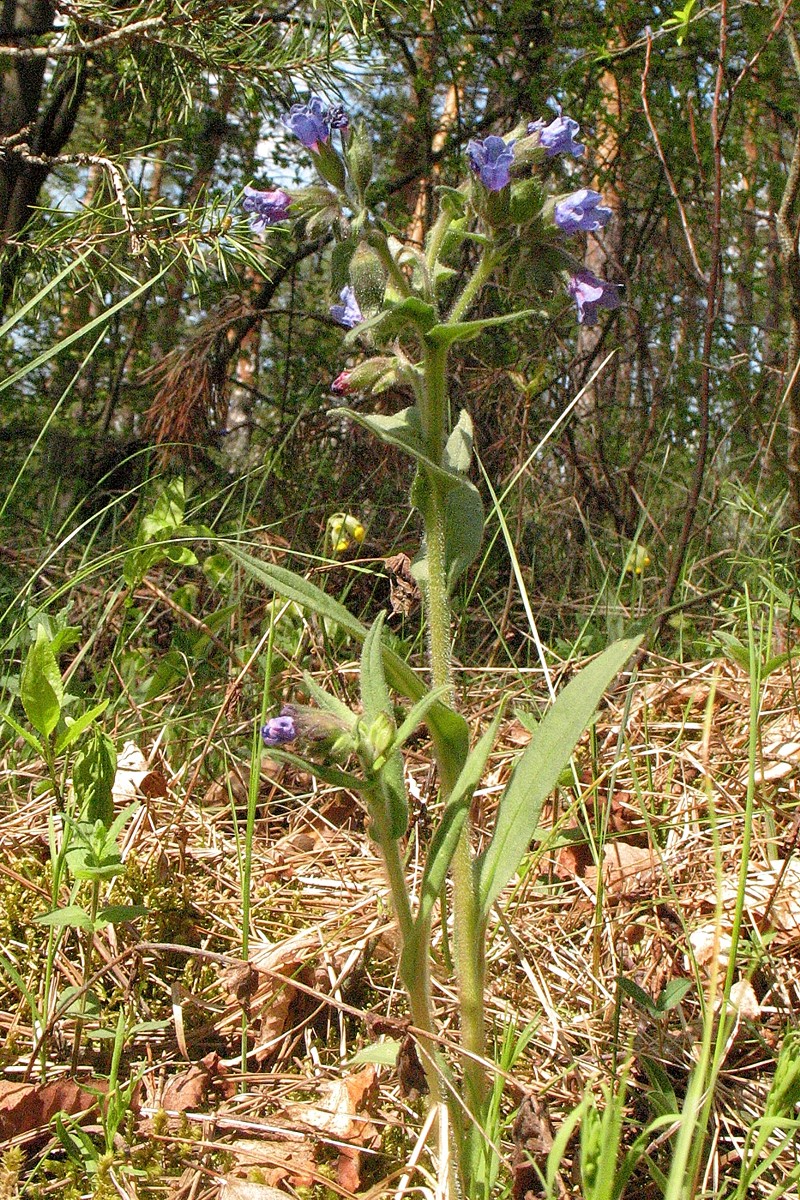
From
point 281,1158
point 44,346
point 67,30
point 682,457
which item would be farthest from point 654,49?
point 281,1158

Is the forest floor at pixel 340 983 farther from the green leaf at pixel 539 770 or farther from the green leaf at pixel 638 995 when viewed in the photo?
the green leaf at pixel 539 770

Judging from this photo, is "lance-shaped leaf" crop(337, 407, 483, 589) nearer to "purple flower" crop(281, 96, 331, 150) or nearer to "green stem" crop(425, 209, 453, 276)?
"green stem" crop(425, 209, 453, 276)

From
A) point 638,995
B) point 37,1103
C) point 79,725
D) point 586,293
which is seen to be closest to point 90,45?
point 586,293

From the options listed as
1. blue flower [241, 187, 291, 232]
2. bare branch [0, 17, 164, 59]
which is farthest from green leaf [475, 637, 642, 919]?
bare branch [0, 17, 164, 59]

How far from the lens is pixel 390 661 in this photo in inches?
48.2

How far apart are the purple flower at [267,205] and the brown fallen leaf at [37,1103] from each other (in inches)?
47.9

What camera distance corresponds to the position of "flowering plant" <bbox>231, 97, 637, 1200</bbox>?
114cm

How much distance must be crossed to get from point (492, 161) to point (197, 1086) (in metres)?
1.27

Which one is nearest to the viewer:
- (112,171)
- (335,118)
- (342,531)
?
(335,118)

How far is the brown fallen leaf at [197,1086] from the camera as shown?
4.26 ft

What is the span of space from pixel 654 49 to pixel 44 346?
260 cm

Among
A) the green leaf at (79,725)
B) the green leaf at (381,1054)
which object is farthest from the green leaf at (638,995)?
the green leaf at (79,725)

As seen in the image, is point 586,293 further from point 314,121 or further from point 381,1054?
point 381,1054

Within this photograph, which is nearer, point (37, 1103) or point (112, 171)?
point (37, 1103)
